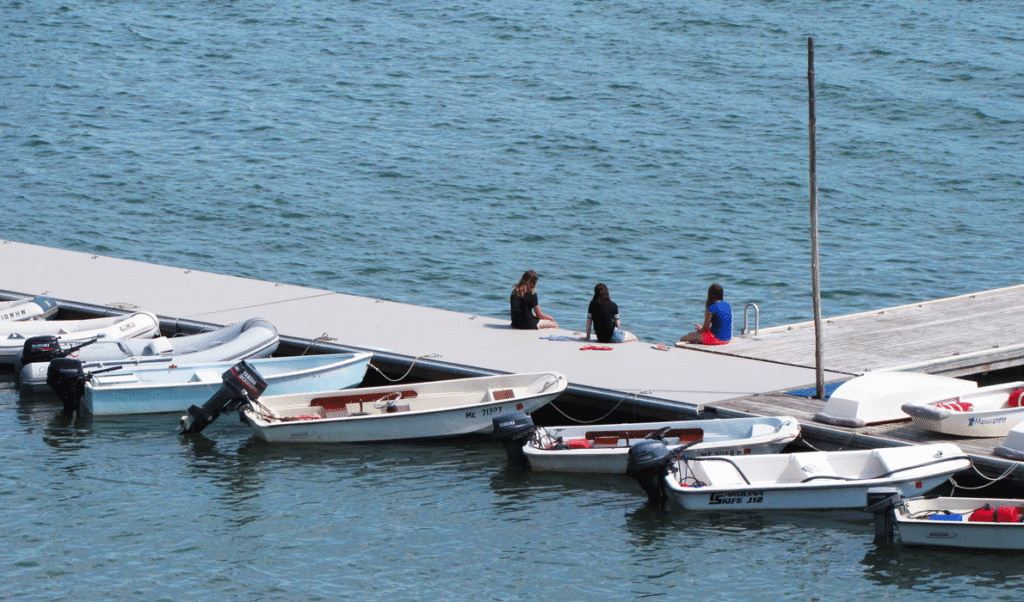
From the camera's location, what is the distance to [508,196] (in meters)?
33.8

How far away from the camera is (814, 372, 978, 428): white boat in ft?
47.8

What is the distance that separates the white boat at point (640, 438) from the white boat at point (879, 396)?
0.49 meters

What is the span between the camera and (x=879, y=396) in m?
14.6

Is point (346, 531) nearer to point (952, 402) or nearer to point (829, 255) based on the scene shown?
point (952, 402)

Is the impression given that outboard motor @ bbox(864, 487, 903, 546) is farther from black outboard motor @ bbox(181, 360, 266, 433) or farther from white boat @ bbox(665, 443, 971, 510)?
black outboard motor @ bbox(181, 360, 266, 433)

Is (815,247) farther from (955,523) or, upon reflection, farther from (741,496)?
A: (955,523)

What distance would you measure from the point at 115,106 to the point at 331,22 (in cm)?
1147

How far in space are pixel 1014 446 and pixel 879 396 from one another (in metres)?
1.58

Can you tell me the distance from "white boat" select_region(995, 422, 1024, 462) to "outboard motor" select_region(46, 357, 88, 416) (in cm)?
1050

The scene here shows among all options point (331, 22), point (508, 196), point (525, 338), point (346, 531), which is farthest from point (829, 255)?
point (331, 22)

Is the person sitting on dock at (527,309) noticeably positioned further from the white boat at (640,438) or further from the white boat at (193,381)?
the white boat at (640,438)

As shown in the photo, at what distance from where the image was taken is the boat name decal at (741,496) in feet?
44.1

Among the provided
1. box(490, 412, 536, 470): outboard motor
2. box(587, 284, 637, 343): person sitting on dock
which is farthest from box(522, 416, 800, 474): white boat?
box(587, 284, 637, 343): person sitting on dock

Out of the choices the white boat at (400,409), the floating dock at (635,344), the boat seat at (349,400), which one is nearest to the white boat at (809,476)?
the floating dock at (635,344)
